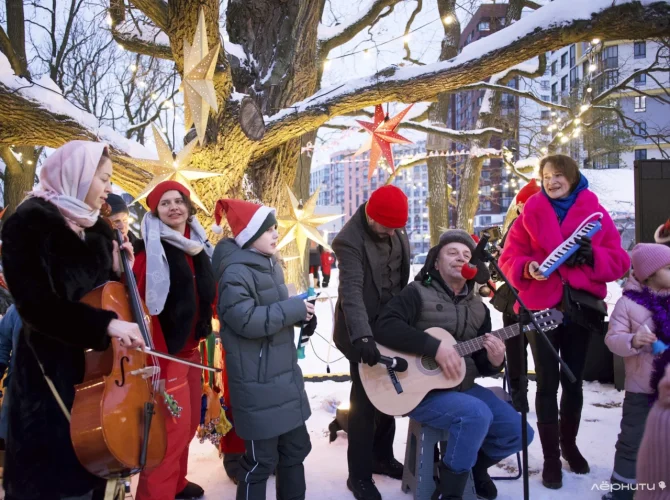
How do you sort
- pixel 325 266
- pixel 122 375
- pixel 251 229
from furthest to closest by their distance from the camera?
pixel 325 266
pixel 251 229
pixel 122 375

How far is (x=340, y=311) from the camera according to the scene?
349cm

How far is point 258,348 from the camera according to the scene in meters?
2.84

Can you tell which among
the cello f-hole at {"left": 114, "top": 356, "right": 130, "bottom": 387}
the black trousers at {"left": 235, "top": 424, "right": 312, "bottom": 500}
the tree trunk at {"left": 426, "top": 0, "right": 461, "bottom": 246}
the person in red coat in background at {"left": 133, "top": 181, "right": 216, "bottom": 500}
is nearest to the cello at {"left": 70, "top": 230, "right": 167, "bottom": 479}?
the cello f-hole at {"left": 114, "top": 356, "right": 130, "bottom": 387}

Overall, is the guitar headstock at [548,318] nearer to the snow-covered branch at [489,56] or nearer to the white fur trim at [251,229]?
the white fur trim at [251,229]

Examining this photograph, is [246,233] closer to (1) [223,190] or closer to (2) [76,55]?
(1) [223,190]

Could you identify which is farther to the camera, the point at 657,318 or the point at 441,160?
the point at 441,160

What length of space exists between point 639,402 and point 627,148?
18.9 metres

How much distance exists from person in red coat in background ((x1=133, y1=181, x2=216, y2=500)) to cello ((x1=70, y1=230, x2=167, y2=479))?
1.49ft

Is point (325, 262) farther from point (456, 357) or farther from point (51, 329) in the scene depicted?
point (51, 329)

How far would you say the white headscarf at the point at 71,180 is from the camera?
6.82 ft

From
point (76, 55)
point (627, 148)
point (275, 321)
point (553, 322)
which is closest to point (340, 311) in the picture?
point (275, 321)

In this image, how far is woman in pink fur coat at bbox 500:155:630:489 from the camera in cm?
336

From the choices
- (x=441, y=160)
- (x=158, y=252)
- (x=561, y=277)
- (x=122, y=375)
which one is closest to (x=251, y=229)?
(x=158, y=252)

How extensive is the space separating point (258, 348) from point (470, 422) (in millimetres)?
1217
